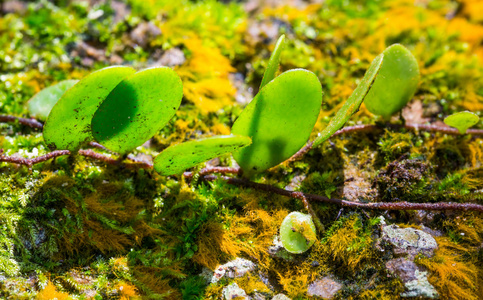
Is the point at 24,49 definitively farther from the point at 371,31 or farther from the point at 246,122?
the point at 371,31

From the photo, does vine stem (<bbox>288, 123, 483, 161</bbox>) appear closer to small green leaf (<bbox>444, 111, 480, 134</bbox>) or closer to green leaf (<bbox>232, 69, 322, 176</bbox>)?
small green leaf (<bbox>444, 111, 480, 134</bbox>)

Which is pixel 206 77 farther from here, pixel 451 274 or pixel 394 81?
pixel 451 274

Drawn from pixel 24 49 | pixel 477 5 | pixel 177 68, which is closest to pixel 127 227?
pixel 177 68

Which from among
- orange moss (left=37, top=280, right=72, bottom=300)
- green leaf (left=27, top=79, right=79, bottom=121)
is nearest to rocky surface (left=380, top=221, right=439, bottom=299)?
orange moss (left=37, top=280, right=72, bottom=300)

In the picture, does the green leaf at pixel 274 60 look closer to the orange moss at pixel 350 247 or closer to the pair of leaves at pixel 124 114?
the pair of leaves at pixel 124 114

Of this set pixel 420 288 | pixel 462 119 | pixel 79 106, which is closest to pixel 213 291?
pixel 420 288

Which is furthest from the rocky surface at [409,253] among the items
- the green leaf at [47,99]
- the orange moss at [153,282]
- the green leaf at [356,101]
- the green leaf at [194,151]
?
the green leaf at [47,99]

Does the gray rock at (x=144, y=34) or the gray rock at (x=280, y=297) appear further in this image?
the gray rock at (x=144, y=34)
